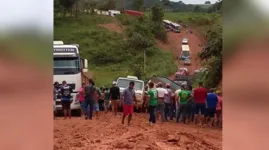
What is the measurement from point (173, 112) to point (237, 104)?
7.69 meters

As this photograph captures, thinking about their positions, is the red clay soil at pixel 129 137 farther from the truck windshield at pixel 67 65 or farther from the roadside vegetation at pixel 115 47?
the roadside vegetation at pixel 115 47

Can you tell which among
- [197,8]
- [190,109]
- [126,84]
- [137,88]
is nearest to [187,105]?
[190,109]

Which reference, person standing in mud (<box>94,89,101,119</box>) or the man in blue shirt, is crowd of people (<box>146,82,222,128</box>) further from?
person standing in mud (<box>94,89,101,119</box>)

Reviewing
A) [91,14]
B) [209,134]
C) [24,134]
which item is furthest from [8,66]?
[91,14]

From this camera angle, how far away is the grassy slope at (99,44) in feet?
77.3

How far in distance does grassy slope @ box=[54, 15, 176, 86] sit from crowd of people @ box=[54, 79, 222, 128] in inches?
410

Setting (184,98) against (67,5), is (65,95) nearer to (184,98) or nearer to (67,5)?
(184,98)

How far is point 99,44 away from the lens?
2728cm

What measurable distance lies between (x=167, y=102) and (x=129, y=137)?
230cm

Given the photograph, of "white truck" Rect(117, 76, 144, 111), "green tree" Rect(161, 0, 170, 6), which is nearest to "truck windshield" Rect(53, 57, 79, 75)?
"white truck" Rect(117, 76, 144, 111)

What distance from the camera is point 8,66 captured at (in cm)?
314

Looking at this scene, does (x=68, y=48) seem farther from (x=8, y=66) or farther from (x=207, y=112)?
(x=8, y=66)

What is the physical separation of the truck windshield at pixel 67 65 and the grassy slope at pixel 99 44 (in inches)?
339

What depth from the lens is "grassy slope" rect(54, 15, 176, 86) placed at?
Result: 2356cm
